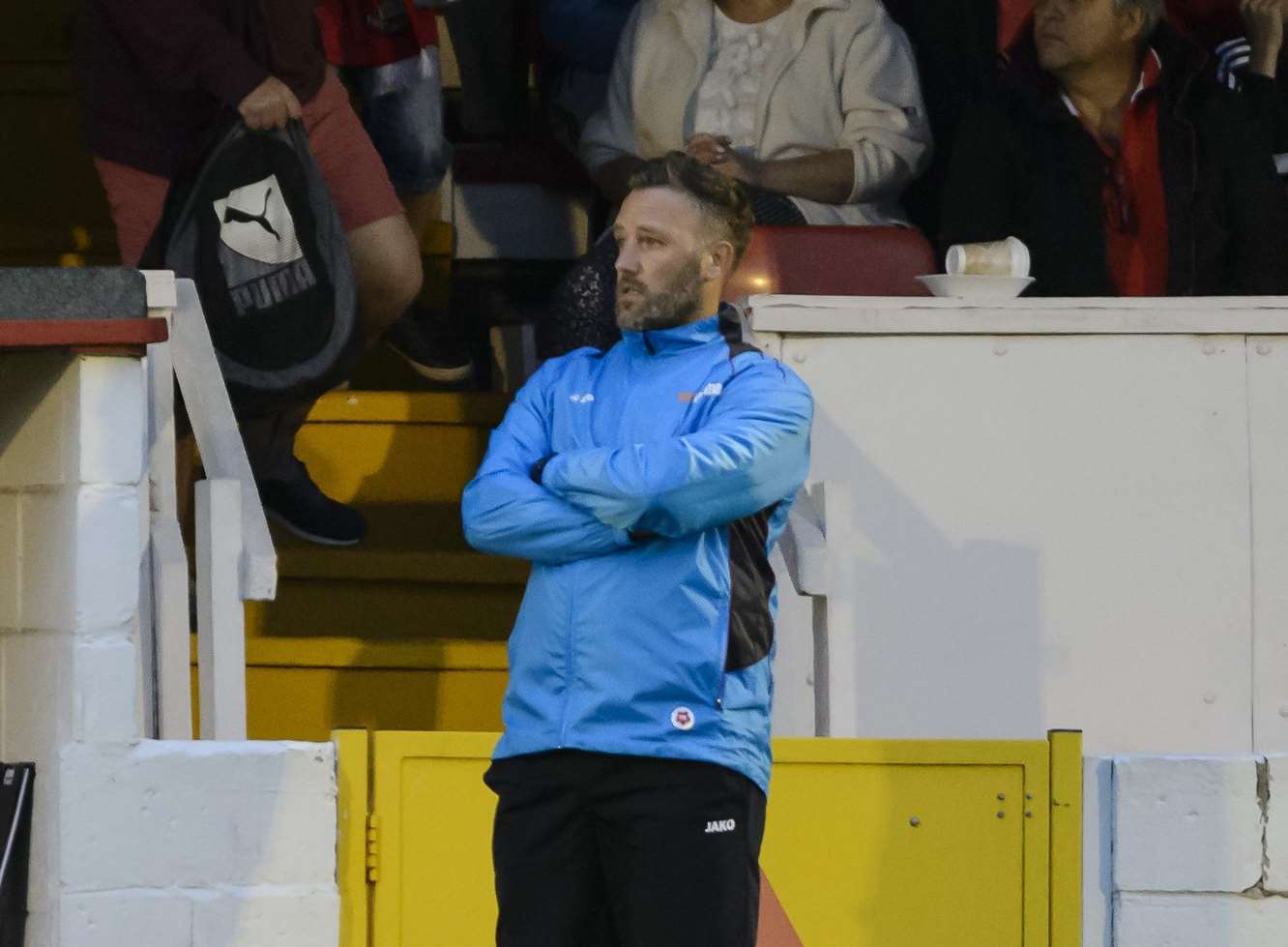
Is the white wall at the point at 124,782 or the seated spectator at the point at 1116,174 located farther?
the seated spectator at the point at 1116,174

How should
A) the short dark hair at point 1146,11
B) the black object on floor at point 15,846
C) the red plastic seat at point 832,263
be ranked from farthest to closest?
the short dark hair at point 1146,11 → the red plastic seat at point 832,263 → the black object on floor at point 15,846

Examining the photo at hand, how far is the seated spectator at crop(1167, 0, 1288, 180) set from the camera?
20.0 feet

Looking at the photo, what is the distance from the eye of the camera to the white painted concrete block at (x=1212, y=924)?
13.9 feet

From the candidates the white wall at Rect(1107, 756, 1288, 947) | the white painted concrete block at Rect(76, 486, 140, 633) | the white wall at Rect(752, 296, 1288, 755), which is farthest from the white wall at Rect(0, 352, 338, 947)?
the white wall at Rect(752, 296, 1288, 755)

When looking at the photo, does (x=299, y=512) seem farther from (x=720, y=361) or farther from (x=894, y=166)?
(x=720, y=361)

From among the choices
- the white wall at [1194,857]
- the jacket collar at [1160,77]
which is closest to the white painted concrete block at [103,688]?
the white wall at [1194,857]

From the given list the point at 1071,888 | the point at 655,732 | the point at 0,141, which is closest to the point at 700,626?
the point at 655,732

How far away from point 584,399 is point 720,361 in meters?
0.19

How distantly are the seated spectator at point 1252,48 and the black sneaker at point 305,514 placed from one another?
87.2 inches

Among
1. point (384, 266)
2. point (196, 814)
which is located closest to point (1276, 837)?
point (196, 814)

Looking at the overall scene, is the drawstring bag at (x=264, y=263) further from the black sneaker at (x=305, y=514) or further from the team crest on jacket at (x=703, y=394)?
the team crest on jacket at (x=703, y=394)

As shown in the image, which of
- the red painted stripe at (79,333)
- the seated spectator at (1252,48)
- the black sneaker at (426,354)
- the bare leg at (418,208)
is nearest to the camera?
the red painted stripe at (79,333)

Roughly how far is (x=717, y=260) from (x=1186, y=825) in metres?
1.36

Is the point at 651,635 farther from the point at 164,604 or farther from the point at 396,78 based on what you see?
the point at 396,78
